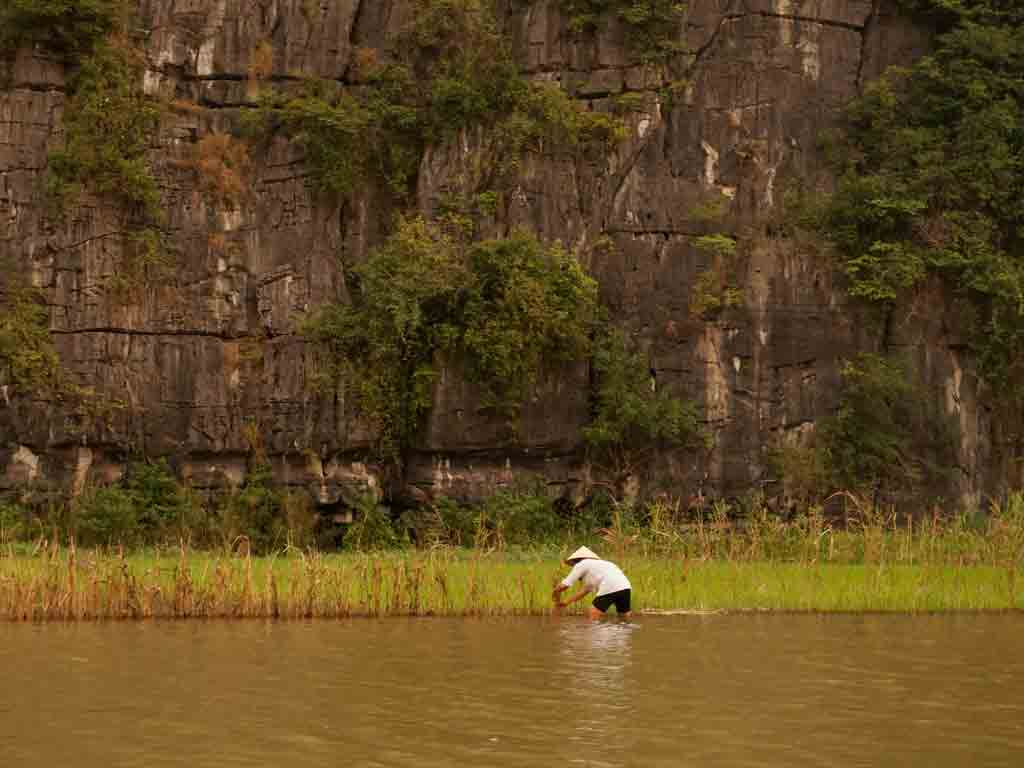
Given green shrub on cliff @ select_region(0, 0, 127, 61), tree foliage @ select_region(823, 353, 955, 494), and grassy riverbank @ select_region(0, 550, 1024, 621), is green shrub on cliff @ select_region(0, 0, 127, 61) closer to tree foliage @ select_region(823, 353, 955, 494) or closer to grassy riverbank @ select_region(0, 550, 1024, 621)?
grassy riverbank @ select_region(0, 550, 1024, 621)

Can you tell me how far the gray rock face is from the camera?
2827cm

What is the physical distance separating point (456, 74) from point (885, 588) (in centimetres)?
1628

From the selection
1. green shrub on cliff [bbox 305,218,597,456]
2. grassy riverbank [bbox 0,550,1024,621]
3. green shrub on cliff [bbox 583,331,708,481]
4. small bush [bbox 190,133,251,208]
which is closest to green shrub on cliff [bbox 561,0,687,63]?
green shrub on cliff [bbox 305,218,597,456]

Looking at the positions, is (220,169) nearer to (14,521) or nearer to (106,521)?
(106,521)

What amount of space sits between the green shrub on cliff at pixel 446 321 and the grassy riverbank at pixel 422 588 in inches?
380

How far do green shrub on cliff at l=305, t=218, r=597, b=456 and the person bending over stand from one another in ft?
39.3

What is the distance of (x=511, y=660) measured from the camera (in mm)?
12367

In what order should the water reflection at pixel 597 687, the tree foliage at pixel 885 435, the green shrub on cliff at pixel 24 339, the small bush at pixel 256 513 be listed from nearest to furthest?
the water reflection at pixel 597 687, the green shrub on cliff at pixel 24 339, the small bush at pixel 256 513, the tree foliage at pixel 885 435

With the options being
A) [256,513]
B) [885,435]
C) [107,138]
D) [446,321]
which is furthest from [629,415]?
[107,138]

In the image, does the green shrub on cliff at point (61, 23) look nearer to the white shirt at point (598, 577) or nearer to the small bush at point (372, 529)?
the small bush at point (372, 529)

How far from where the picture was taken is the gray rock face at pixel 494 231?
2827 cm

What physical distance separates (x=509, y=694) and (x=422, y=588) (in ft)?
19.8

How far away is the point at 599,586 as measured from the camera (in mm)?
15836

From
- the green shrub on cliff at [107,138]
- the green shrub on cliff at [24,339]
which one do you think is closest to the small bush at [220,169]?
the green shrub on cliff at [107,138]
